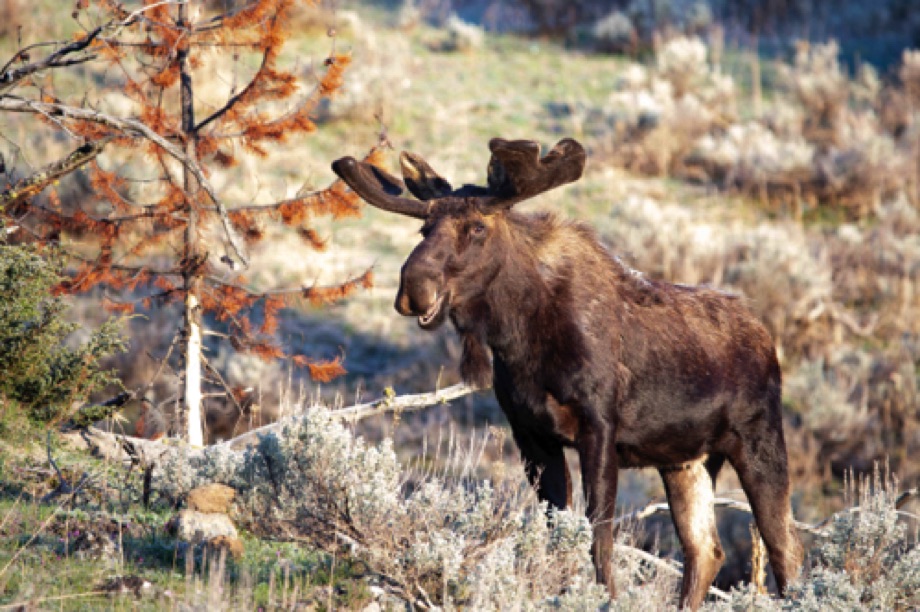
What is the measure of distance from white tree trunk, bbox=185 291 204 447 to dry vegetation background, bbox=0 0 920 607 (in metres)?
2.93

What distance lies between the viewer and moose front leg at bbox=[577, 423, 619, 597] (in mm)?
6453

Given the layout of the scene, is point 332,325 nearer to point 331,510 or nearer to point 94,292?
point 94,292

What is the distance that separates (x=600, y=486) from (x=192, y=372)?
4.04 meters

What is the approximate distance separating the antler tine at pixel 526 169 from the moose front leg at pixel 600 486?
1.45 meters

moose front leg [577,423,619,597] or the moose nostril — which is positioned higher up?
the moose nostril

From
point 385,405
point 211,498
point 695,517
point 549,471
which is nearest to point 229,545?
point 211,498

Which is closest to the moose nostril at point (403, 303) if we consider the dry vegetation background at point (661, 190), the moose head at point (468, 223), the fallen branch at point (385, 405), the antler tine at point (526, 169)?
the moose head at point (468, 223)

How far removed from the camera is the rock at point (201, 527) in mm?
5797

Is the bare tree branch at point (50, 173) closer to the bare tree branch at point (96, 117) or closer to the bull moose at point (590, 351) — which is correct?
the bare tree branch at point (96, 117)

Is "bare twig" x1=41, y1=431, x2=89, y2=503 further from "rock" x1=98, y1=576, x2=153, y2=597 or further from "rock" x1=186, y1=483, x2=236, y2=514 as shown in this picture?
"rock" x1=98, y1=576, x2=153, y2=597

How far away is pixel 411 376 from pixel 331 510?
31.6 feet

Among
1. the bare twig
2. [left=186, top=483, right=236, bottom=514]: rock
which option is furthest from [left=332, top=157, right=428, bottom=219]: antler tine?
the bare twig

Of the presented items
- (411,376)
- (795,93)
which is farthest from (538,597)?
(795,93)

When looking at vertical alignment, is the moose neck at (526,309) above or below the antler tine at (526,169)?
below
